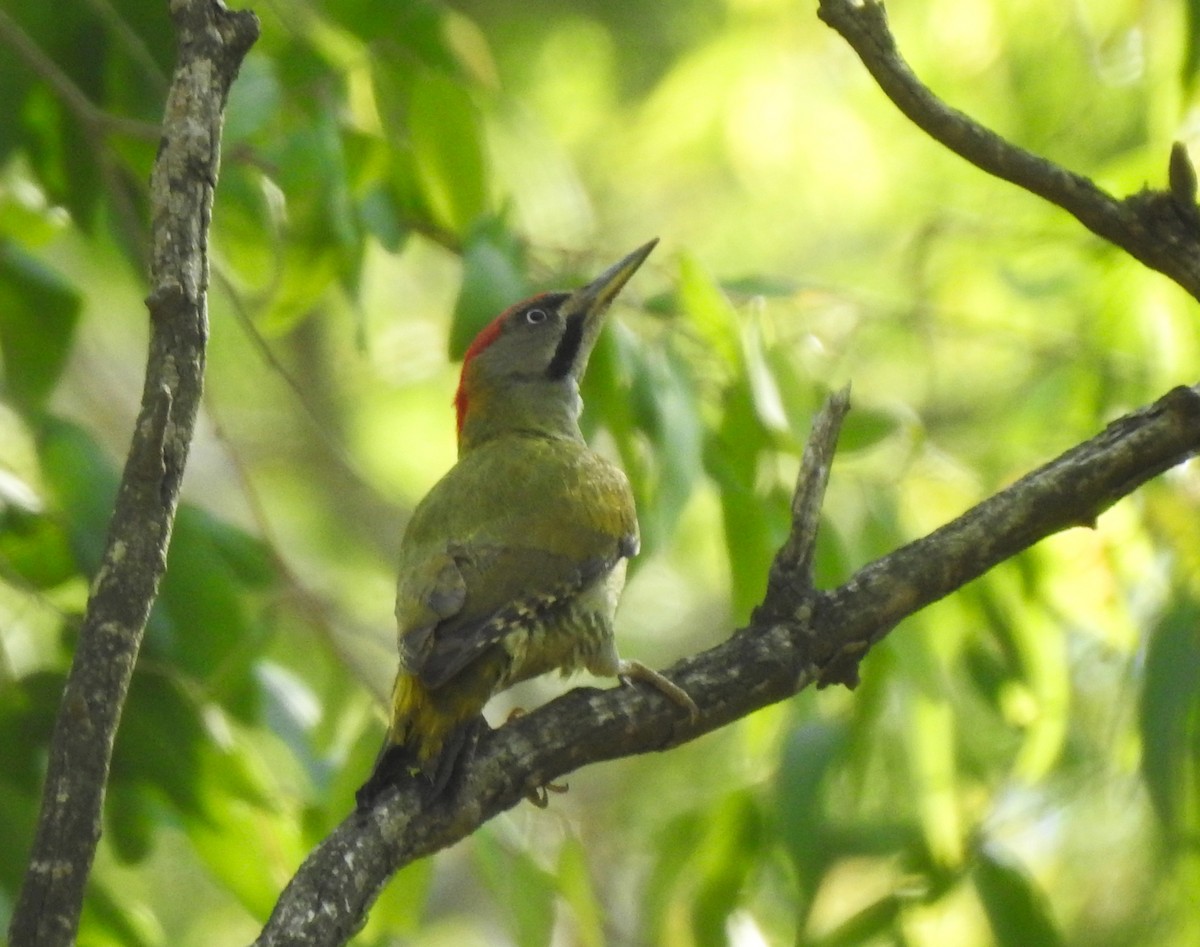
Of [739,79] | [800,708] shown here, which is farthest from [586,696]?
[739,79]

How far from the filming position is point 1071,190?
3.26 m

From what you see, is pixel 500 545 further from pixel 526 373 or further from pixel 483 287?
pixel 526 373

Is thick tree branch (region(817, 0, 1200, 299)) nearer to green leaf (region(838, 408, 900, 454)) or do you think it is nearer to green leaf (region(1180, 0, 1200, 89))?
green leaf (region(1180, 0, 1200, 89))

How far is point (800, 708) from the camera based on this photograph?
4344mm

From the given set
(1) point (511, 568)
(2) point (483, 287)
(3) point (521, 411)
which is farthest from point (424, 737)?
(3) point (521, 411)

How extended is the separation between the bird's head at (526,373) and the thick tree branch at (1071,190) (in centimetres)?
196

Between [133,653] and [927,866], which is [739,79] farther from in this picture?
[133,653]

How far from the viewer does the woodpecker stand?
341 centimetres

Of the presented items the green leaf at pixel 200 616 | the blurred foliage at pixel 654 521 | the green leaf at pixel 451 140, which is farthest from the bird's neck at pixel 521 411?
the green leaf at pixel 200 616

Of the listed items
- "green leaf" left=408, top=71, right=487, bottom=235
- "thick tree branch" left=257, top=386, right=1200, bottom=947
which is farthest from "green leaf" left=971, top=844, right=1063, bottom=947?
"green leaf" left=408, top=71, right=487, bottom=235

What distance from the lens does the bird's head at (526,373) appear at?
5.18 meters

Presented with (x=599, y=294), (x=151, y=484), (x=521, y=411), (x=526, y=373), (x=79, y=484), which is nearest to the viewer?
(x=151, y=484)

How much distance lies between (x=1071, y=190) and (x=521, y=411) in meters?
2.33

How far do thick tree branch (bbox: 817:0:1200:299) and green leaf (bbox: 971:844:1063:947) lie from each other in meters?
1.74
